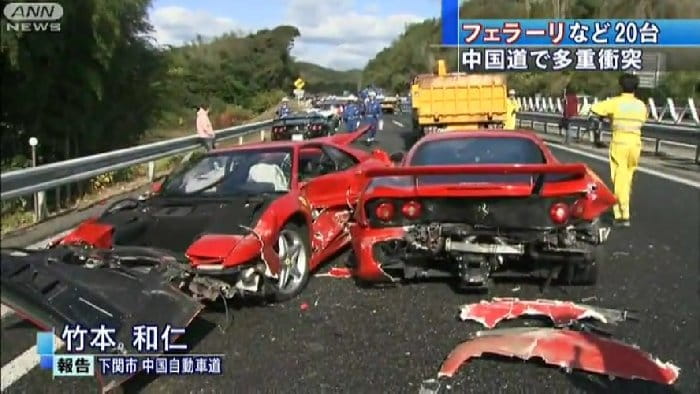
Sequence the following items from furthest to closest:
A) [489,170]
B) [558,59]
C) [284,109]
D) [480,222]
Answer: [284,109], [558,59], [480,222], [489,170]

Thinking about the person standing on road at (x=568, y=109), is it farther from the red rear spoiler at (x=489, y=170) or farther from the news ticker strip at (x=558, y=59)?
the red rear spoiler at (x=489, y=170)

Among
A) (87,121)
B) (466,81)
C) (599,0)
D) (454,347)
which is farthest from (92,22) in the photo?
(466,81)

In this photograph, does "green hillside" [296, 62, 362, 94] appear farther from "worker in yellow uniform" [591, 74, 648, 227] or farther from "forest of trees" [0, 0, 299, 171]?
"worker in yellow uniform" [591, 74, 648, 227]

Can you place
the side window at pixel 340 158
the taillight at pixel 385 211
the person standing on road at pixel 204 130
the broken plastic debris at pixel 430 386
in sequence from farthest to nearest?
1. the person standing on road at pixel 204 130
2. the side window at pixel 340 158
3. the taillight at pixel 385 211
4. the broken plastic debris at pixel 430 386

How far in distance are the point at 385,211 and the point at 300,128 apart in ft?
52.9

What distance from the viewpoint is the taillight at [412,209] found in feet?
17.4

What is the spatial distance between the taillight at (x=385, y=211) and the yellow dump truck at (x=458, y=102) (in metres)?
11.6

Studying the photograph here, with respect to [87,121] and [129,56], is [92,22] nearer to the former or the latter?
[87,121]

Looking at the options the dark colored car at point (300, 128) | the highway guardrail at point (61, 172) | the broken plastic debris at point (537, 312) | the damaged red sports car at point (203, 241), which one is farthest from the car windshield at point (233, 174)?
the dark colored car at point (300, 128)

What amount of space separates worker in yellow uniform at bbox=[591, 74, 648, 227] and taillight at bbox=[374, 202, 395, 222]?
162 inches

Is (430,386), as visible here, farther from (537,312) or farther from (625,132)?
(625,132)

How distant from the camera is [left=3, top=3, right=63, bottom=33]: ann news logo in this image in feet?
8.05

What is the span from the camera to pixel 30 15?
2457mm
